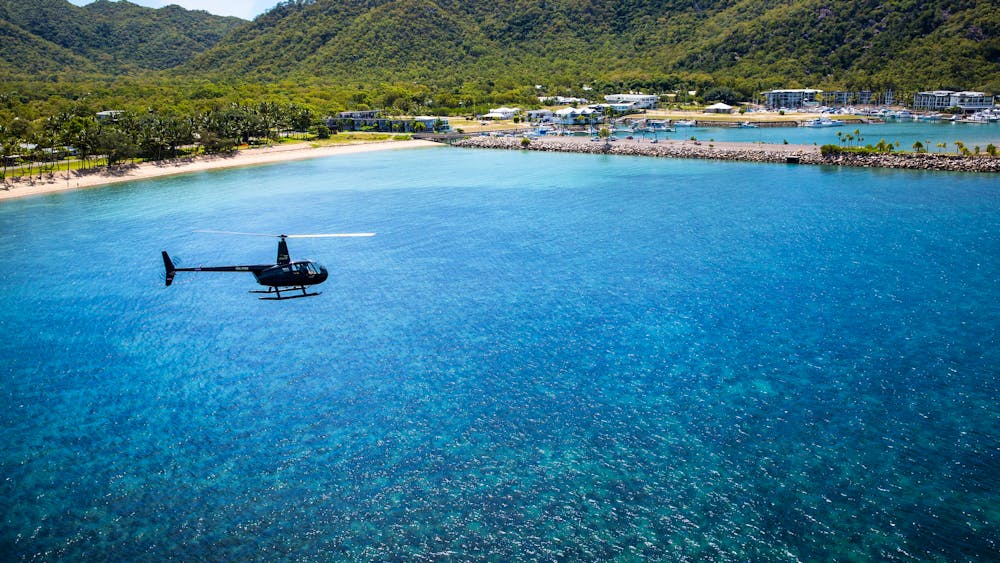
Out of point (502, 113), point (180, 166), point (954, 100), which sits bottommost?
point (180, 166)

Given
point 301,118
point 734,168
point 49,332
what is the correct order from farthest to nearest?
point 301,118 → point 734,168 → point 49,332

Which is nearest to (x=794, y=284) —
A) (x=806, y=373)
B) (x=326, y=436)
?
(x=806, y=373)

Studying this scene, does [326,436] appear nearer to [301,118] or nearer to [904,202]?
[904,202]

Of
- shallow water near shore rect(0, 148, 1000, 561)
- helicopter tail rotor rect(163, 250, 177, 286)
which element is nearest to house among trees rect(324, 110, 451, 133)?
shallow water near shore rect(0, 148, 1000, 561)

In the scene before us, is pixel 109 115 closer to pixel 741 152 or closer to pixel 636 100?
pixel 741 152

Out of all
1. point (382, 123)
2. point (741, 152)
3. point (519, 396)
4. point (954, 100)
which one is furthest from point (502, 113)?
point (519, 396)

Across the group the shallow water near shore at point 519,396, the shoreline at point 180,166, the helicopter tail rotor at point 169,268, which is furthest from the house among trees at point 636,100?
the helicopter tail rotor at point 169,268
